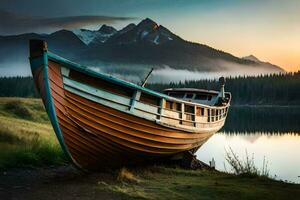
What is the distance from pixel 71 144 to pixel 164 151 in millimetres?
4086

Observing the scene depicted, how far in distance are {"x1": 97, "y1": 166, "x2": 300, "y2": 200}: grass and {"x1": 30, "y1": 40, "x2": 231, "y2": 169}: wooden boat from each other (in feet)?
2.92

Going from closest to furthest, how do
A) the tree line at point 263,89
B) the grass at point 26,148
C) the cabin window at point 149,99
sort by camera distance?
the cabin window at point 149,99 → the grass at point 26,148 → the tree line at point 263,89

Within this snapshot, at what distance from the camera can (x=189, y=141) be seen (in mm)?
17906

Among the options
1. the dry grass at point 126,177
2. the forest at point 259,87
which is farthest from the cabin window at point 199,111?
the forest at point 259,87

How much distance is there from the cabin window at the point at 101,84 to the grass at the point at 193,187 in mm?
2275

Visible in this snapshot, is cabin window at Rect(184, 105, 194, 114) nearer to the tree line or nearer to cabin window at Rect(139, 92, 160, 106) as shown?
cabin window at Rect(139, 92, 160, 106)

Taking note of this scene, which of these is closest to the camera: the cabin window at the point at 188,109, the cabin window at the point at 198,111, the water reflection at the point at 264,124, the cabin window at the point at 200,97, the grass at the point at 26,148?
the grass at the point at 26,148

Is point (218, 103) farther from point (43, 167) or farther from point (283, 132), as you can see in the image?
point (283, 132)

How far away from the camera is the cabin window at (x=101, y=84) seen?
12783mm

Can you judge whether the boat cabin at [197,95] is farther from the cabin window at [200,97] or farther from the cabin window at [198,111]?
the cabin window at [198,111]

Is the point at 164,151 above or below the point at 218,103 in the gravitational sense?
below

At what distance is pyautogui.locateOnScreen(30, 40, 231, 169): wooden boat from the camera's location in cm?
1237

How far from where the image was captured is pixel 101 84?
13.2 meters

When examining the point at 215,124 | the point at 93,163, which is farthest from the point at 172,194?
the point at 215,124
